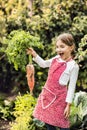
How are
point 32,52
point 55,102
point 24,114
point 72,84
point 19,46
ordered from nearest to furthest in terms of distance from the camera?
1. point 72,84
2. point 55,102
3. point 32,52
4. point 19,46
5. point 24,114

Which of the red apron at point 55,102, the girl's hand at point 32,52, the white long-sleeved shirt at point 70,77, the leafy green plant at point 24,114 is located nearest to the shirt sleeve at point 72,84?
the white long-sleeved shirt at point 70,77

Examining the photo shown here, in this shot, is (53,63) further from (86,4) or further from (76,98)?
(86,4)

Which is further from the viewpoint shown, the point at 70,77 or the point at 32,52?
the point at 32,52

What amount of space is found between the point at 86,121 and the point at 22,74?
2.20 m

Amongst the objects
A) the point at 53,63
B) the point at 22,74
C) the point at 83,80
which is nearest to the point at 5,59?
the point at 22,74

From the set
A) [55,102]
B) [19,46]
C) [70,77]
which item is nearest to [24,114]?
[19,46]

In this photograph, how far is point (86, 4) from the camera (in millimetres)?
7828

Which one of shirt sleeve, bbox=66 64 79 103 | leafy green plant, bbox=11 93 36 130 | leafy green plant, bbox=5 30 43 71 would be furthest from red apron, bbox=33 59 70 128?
leafy green plant, bbox=11 93 36 130

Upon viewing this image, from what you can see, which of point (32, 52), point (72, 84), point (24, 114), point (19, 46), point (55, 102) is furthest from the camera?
point (24, 114)

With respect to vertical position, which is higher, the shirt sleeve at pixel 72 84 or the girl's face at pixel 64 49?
the girl's face at pixel 64 49

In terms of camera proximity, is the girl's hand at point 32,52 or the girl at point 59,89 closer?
the girl at point 59,89

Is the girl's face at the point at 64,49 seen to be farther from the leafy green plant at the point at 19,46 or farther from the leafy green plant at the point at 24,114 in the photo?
the leafy green plant at the point at 24,114

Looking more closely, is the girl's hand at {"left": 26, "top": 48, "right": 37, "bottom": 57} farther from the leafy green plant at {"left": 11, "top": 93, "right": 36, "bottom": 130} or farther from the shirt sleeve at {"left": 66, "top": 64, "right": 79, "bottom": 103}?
the leafy green plant at {"left": 11, "top": 93, "right": 36, "bottom": 130}

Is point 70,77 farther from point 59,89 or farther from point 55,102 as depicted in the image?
point 55,102
